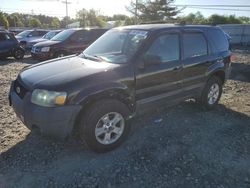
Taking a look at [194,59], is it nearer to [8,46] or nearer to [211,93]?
[211,93]

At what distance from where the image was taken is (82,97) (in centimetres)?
349

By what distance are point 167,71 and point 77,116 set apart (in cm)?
177

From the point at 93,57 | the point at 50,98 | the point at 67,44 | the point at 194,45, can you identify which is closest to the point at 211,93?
the point at 194,45

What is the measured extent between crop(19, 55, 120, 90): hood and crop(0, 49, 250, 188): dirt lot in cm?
103

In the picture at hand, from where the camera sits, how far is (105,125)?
3.88 metres

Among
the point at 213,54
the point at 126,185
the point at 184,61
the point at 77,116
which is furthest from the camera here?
the point at 213,54

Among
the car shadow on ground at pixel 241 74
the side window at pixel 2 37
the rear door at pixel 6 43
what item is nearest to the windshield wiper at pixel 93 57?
the car shadow on ground at pixel 241 74

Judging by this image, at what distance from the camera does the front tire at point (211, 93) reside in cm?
566

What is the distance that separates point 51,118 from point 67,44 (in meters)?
9.34

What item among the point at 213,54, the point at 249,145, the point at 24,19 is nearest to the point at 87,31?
the point at 213,54

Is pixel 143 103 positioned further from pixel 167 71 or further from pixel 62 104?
pixel 62 104

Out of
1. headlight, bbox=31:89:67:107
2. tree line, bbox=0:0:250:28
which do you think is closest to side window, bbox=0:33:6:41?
headlight, bbox=31:89:67:107

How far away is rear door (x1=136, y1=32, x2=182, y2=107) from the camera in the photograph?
4.19 m

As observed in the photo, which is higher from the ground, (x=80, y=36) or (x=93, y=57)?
(x=80, y=36)
